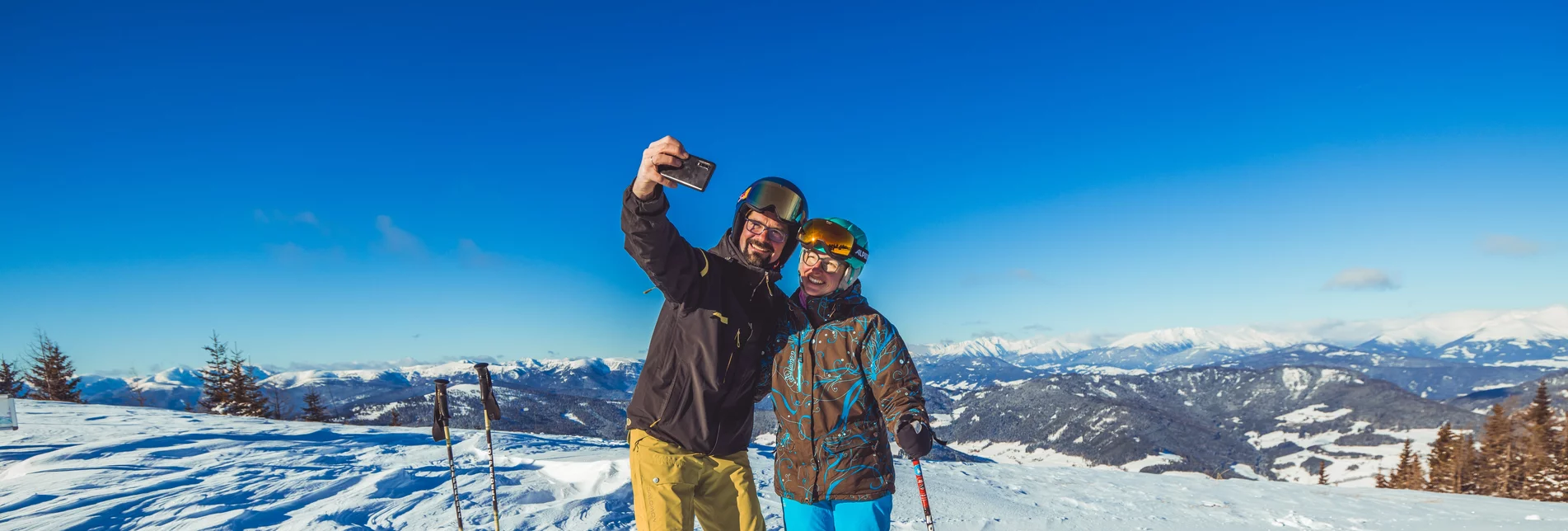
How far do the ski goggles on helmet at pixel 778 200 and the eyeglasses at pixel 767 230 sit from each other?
70 mm

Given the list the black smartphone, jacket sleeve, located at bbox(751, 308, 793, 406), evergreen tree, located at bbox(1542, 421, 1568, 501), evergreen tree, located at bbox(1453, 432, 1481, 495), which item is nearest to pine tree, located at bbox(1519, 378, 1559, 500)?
evergreen tree, located at bbox(1542, 421, 1568, 501)

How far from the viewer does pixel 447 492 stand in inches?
261

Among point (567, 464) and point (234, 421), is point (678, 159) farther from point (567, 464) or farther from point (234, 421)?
point (234, 421)

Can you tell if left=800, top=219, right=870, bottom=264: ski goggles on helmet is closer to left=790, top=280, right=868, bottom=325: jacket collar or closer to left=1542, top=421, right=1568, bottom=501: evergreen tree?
left=790, top=280, right=868, bottom=325: jacket collar

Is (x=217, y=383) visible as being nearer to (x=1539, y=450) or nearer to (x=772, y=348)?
(x=772, y=348)

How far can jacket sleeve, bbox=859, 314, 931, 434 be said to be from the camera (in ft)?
10.4

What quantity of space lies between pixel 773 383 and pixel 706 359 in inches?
20.2

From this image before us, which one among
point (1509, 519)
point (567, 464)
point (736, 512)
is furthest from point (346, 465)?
point (1509, 519)

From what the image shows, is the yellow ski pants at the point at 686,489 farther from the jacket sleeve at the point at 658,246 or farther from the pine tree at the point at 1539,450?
the pine tree at the point at 1539,450

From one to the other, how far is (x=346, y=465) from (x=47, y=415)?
9695 mm

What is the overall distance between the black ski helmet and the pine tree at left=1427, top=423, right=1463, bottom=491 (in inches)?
2096

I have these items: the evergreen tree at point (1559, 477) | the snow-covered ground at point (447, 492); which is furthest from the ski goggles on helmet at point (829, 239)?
the evergreen tree at point (1559, 477)

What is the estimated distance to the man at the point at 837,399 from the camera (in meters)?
3.23

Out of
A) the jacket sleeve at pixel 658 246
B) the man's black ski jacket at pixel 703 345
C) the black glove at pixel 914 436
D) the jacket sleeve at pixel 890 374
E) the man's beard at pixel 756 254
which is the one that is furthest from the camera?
the man's beard at pixel 756 254
